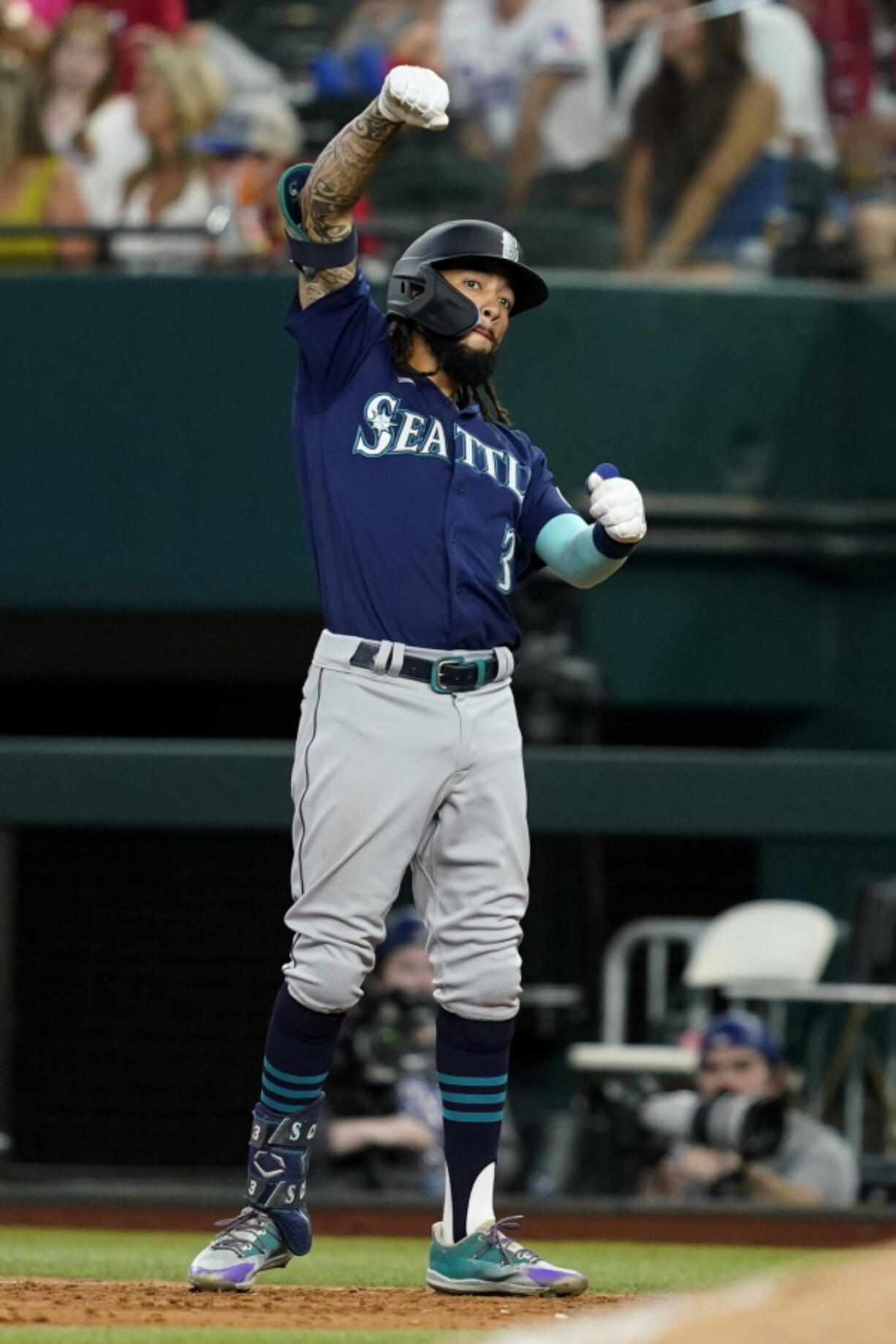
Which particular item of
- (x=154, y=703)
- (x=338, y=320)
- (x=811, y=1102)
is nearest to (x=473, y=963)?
(x=338, y=320)

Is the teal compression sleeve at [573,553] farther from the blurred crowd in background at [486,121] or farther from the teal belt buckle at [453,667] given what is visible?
the blurred crowd in background at [486,121]

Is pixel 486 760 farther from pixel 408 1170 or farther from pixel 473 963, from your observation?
pixel 408 1170

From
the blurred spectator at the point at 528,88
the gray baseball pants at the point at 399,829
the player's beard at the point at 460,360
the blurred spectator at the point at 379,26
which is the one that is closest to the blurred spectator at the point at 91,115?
the blurred spectator at the point at 379,26

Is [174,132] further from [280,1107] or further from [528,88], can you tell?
[280,1107]

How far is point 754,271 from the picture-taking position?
8.88 meters

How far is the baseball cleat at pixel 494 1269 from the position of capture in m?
4.09

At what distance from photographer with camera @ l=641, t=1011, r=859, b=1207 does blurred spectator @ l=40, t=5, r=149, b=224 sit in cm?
364

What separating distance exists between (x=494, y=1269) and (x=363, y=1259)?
1601mm

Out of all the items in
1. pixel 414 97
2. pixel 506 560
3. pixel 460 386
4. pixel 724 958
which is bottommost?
pixel 724 958

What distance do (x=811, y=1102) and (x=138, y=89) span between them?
13.3ft

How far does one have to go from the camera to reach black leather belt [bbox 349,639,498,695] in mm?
4141

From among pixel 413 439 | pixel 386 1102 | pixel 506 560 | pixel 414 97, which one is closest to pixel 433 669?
pixel 506 560

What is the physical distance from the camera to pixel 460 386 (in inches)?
171

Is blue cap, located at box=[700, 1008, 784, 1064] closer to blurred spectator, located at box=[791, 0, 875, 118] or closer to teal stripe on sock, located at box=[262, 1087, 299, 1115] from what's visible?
teal stripe on sock, located at box=[262, 1087, 299, 1115]
